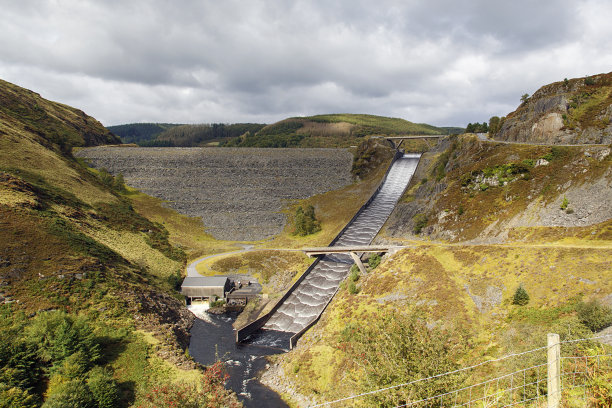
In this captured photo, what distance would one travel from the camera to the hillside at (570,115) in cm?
4759

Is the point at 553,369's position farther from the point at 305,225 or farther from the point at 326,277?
the point at 305,225

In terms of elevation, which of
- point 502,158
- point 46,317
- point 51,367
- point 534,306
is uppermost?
point 502,158

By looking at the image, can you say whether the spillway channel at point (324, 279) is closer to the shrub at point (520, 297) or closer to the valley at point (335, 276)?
the valley at point (335, 276)

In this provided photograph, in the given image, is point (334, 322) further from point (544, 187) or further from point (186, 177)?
point (186, 177)

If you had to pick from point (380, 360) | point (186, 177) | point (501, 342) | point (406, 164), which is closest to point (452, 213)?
point (501, 342)

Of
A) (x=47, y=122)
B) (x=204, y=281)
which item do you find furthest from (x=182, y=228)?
(x=47, y=122)

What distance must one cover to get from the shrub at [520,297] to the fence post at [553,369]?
747 inches

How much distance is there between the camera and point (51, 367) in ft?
86.4

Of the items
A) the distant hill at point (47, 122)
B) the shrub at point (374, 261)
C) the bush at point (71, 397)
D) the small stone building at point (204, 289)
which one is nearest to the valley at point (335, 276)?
the bush at point (71, 397)

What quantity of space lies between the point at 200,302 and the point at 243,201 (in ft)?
140

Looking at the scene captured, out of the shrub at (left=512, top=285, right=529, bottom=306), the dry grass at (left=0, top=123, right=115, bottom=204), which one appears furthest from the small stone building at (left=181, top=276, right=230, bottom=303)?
the shrub at (left=512, top=285, right=529, bottom=306)

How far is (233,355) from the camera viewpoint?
117 ft

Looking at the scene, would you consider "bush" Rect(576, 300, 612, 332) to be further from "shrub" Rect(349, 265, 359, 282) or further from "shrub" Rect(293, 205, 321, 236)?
"shrub" Rect(293, 205, 321, 236)

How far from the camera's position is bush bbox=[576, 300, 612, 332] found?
1864 cm
